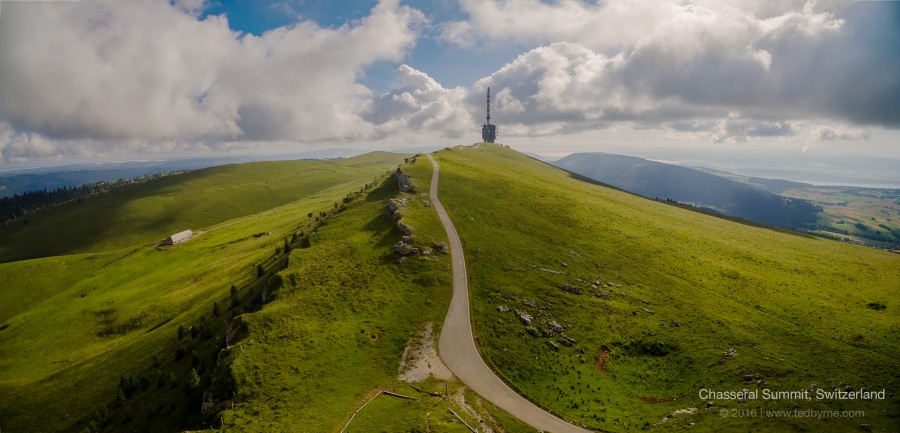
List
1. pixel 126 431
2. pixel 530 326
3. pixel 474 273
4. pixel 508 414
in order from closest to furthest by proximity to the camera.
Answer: pixel 508 414
pixel 126 431
pixel 530 326
pixel 474 273

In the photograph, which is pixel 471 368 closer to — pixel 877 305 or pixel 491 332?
pixel 491 332

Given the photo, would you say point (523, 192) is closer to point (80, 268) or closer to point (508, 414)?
point (508, 414)

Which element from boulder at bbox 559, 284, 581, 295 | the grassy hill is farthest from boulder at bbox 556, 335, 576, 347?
the grassy hill

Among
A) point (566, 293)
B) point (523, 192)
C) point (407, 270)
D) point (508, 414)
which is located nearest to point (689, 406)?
point (508, 414)

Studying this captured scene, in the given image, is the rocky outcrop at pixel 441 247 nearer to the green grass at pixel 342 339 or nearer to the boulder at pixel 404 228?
the green grass at pixel 342 339

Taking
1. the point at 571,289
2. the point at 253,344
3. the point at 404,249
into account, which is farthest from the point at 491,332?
the point at 253,344

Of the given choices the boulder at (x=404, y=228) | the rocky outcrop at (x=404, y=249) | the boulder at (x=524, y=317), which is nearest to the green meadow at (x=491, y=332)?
the boulder at (x=524, y=317)
